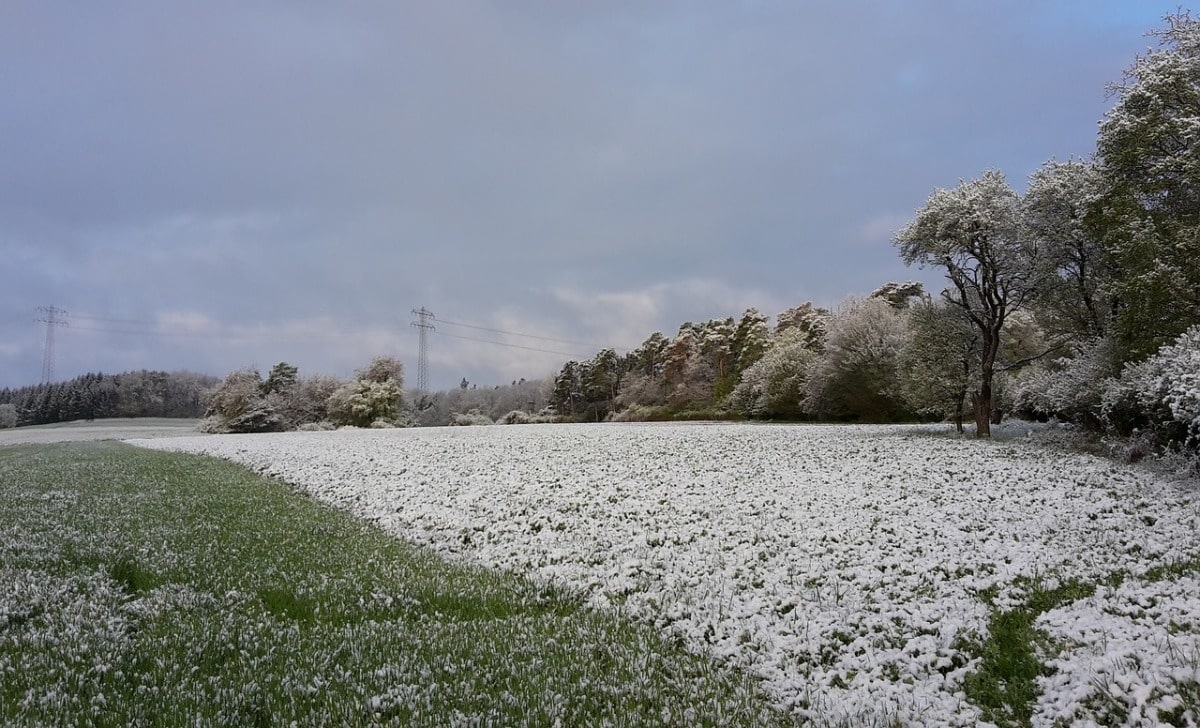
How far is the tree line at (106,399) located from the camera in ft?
289

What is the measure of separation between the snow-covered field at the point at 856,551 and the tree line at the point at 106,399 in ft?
299

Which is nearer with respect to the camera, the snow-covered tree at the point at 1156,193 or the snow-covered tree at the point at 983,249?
the snow-covered tree at the point at 1156,193

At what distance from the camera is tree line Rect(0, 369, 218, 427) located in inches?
3472

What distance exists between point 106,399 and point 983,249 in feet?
377

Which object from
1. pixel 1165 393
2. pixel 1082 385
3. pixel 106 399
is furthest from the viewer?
pixel 106 399

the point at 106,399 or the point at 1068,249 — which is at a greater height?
the point at 1068,249

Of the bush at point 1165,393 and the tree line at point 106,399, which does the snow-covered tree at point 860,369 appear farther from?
the tree line at point 106,399

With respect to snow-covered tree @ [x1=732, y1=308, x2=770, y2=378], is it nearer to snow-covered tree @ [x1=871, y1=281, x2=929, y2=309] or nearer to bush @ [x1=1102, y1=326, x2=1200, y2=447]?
snow-covered tree @ [x1=871, y1=281, x2=929, y2=309]

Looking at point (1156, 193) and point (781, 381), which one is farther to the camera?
point (781, 381)

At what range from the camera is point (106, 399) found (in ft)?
292

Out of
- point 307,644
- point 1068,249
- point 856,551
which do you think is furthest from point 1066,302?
point 307,644

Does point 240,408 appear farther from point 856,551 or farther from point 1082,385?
point 1082,385

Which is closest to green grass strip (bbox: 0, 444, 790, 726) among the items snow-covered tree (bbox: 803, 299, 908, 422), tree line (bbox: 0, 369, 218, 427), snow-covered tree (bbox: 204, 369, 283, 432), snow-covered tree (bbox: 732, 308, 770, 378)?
snow-covered tree (bbox: 803, 299, 908, 422)

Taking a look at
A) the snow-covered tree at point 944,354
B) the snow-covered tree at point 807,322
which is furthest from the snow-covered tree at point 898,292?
the snow-covered tree at point 944,354
